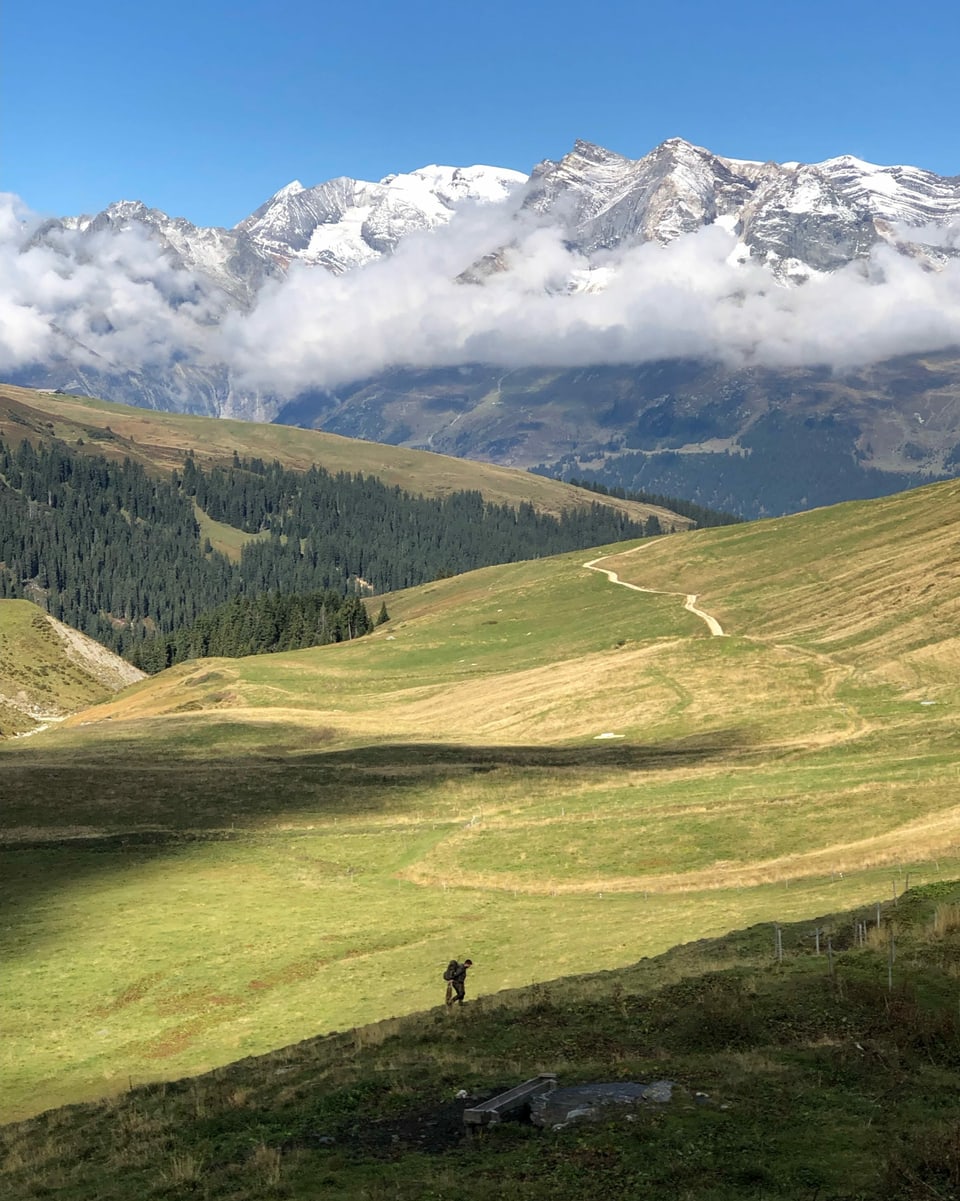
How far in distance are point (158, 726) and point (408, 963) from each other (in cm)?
9091

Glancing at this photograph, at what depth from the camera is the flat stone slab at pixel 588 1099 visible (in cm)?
2172

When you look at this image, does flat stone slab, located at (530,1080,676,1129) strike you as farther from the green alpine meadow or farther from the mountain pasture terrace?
the mountain pasture terrace

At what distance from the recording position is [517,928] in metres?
51.8

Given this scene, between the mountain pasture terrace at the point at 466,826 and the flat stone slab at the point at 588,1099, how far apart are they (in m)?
2.55

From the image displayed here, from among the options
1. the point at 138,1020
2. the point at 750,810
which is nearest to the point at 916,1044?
the point at 138,1020

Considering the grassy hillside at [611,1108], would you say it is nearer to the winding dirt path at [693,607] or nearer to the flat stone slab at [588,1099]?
the flat stone slab at [588,1099]

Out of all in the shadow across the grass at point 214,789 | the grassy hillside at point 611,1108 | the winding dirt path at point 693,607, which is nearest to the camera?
the grassy hillside at point 611,1108

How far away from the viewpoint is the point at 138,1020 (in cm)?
4316

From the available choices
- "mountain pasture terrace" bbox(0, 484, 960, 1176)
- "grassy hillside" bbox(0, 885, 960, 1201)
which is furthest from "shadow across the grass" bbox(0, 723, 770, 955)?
"grassy hillside" bbox(0, 885, 960, 1201)

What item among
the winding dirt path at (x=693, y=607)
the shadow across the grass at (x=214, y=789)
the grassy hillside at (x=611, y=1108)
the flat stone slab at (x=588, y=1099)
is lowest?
the grassy hillside at (x=611, y=1108)

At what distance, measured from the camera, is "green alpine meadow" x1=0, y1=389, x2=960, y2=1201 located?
832 inches

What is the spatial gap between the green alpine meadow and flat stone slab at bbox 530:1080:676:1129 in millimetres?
203

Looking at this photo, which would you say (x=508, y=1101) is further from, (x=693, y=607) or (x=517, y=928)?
(x=693, y=607)

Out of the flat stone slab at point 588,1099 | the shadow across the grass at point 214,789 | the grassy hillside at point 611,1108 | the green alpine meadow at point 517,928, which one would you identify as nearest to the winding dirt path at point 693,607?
the green alpine meadow at point 517,928
